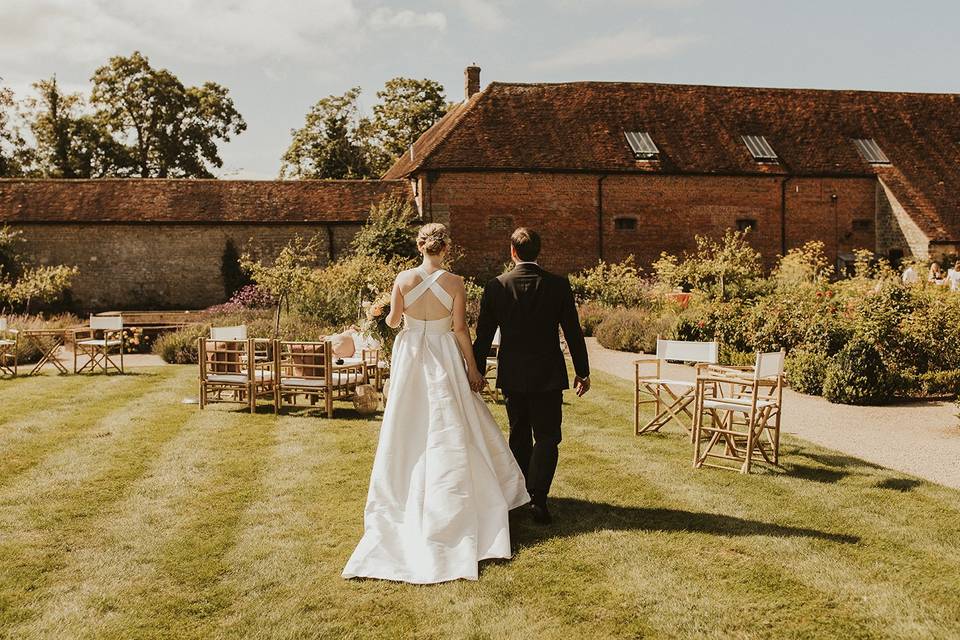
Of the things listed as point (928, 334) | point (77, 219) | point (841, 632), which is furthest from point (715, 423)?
point (77, 219)

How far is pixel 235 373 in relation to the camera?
34.4 ft

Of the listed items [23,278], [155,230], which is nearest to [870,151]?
[155,230]

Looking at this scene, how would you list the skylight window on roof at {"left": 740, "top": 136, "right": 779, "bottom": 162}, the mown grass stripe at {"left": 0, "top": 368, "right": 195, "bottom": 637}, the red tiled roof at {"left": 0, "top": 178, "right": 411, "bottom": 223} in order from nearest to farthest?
the mown grass stripe at {"left": 0, "top": 368, "right": 195, "bottom": 637}
the red tiled roof at {"left": 0, "top": 178, "right": 411, "bottom": 223}
the skylight window on roof at {"left": 740, "top": 136, "right": 779, "bottom": 162}

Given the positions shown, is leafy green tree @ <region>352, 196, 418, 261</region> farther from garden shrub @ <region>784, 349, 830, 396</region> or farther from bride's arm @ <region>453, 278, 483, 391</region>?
bride's arm @ <region>453, 278, 483, 391</region>

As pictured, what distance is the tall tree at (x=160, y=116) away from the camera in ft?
128

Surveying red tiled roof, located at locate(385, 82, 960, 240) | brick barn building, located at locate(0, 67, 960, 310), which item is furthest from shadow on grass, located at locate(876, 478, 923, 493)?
red tiled roof, located at locate(385, 82, 960, 240)

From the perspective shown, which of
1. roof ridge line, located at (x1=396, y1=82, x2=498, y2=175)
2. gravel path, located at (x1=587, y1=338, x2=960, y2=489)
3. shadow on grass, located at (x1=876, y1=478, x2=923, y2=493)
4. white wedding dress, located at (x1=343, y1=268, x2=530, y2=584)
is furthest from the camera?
roof ridge line, located at (x1=396, y1=82, x2=498, y2=175)

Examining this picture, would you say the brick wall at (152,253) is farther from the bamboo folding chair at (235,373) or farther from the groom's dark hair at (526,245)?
the groom's dark hair at (526,245)

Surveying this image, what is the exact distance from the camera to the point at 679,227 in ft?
90.9

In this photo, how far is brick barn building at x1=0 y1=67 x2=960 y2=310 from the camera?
25094 mm

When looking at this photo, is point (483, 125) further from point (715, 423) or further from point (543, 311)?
point (543, 311)

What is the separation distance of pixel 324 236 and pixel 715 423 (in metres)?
18.8

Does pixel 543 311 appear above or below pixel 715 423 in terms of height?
above

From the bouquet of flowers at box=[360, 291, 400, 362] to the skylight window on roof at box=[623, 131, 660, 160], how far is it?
796 inches
